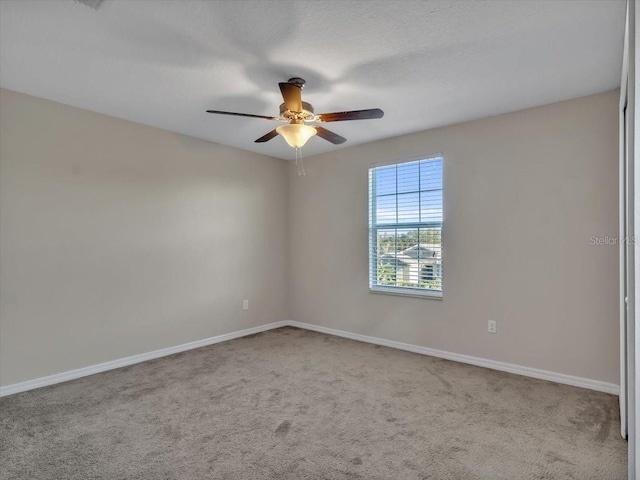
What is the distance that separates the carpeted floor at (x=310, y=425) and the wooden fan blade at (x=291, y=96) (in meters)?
2.22

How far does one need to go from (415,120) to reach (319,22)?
1880mm

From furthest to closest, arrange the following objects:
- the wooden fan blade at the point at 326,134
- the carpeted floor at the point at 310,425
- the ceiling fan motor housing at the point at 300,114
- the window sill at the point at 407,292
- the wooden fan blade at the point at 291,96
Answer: the window sill at the point at 407,292
the wooden fan blade at the point at 326,134
the ceiling fan motor housing at the point at 300,114
the wooden fan blade at the point at 291,96
the carpeted floor at the point at 310,425

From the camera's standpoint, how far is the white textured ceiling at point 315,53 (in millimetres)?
1964

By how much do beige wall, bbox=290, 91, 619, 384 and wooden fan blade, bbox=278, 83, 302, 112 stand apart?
1.96m

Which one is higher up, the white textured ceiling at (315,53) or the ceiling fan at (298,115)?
the white textured ceiling at (315,53)

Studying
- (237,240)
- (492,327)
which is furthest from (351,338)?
(237,240)

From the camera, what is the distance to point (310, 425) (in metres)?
2.39

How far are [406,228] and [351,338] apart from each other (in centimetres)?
160

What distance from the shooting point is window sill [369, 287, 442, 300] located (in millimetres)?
3873

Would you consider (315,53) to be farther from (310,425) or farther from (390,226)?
(310,425)

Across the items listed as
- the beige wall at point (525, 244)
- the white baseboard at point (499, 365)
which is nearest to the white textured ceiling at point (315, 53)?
the beige wall at point (525, 244)

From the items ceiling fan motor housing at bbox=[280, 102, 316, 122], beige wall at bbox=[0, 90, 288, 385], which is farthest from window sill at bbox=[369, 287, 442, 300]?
ceiling fan motor housing at bbox=[280, 102, 316, 122]

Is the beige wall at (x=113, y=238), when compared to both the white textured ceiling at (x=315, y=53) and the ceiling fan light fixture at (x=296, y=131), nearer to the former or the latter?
the white textured ceiling at (x=315, y=53)

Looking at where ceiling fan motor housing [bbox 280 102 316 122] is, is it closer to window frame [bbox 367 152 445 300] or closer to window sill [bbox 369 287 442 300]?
window frame [bbox 367 152 445 300]
